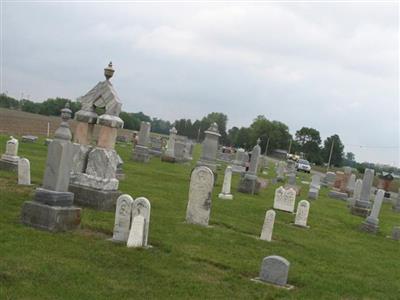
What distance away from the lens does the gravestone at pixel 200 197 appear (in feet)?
41.2

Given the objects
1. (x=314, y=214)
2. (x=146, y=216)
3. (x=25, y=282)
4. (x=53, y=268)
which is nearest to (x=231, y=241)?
(x=146, y=216)

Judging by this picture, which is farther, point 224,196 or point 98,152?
point 224,196

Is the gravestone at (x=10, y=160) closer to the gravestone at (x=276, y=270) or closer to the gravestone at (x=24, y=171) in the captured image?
the gravestone at (x=24, y=171)

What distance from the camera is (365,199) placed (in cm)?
2181

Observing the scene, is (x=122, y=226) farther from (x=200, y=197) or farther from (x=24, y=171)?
(x=24, y=171)

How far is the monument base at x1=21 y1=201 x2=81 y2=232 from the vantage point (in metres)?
9.30

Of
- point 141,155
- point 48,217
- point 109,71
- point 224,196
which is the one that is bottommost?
point 48,217

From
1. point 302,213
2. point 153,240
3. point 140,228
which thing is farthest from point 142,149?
point 140,228

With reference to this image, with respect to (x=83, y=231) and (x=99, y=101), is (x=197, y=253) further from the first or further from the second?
(x=99, y=101)

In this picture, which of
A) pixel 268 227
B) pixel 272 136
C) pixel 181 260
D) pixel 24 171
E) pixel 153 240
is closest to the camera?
pixel 181 260

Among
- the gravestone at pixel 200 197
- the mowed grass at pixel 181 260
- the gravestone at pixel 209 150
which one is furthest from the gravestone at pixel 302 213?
the gravestone at pixel 209 150

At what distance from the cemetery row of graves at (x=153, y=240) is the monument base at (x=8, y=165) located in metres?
0.04

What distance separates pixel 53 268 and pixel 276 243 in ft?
20.0

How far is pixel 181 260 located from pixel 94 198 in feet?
13.6
